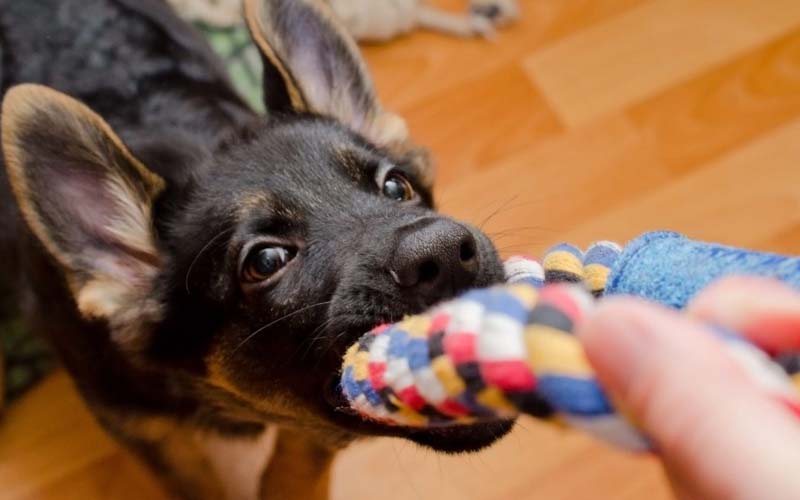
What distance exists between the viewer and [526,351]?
2.02ft

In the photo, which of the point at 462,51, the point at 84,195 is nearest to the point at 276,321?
the point at 84,195

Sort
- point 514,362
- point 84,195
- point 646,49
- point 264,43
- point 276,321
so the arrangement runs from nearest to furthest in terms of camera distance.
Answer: point 514,362, point 276,321, point 84,195, point 264,43, point 646,49

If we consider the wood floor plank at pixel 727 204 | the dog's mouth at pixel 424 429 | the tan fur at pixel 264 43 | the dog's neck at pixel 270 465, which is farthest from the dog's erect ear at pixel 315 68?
the wood floor plank at pixel 727 204

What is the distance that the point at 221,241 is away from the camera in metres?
1.33

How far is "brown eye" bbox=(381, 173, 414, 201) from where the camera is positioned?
142 centimetres

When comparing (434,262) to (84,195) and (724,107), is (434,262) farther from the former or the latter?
(724,107)

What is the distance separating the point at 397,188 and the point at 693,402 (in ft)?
3.20

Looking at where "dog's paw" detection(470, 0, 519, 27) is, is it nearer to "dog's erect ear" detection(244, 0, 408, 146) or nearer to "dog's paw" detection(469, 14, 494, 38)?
"dog's paw" detection(469, 14, 494, 38)

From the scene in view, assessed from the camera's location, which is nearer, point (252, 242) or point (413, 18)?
point (252, 242)

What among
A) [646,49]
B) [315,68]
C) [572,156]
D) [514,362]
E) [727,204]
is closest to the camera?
[514,362]

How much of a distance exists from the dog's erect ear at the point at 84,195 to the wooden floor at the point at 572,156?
0.77 meters

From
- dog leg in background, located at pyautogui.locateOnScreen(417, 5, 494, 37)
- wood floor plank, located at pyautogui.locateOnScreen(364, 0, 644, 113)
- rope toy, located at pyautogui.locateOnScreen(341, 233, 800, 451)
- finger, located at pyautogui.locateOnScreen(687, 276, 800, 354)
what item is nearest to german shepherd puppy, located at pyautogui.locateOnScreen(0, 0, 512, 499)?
rope toy, located at pyautogui.locateOnScreen(341, 233, 800, 451)

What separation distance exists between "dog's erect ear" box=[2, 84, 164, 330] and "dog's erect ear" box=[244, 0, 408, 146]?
1.03 feet

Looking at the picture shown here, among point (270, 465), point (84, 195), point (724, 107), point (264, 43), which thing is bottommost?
point (270, 465)
